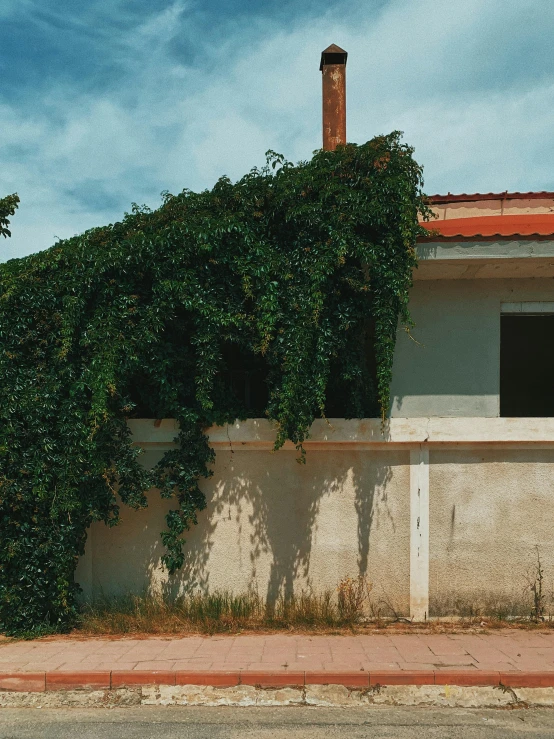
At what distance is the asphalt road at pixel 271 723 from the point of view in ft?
15.9

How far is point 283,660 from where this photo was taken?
236 inches

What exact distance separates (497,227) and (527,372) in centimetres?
706

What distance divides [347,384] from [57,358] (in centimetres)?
320

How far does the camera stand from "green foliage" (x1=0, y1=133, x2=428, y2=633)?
272 inches

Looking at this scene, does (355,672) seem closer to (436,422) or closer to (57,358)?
Result: (436,422)

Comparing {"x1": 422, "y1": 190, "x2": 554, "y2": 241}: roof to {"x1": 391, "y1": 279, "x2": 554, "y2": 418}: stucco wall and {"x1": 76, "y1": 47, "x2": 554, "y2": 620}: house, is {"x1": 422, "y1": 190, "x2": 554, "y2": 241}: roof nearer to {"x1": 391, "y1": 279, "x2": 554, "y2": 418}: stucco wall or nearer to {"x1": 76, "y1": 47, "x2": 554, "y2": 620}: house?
{"x1": 76, "y1": 47, "x2": 554, "y2": 620}: house

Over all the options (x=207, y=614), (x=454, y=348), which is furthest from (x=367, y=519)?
(x=454, y=348)

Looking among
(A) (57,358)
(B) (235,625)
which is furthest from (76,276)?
(B) (235,625)

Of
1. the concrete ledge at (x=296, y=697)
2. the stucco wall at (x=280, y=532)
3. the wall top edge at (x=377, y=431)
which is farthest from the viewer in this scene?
the stucco wall at (x=280, y=532)

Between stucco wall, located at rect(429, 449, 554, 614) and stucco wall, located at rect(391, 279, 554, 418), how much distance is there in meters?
0.63

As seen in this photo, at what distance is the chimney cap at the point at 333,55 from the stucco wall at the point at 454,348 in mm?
4798

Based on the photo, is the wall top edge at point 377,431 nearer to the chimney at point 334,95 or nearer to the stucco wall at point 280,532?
the stucco wall at point 280,532

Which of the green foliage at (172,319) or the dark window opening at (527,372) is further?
the dark window opening at (527,372)

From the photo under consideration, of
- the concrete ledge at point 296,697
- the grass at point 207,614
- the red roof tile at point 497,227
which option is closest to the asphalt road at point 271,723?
the concrete ledge at point 296,697
